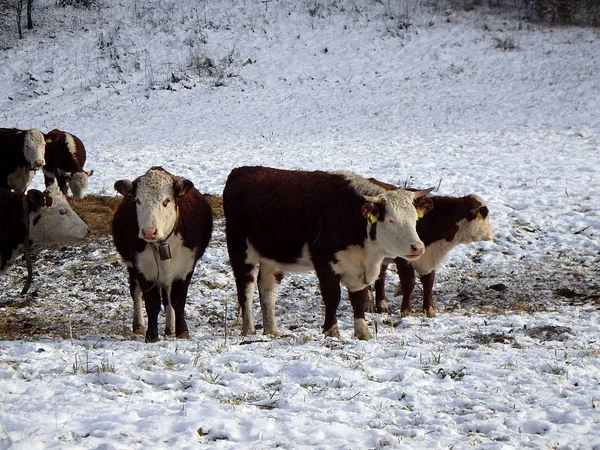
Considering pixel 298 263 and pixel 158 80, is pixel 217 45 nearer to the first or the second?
pixel 158 80

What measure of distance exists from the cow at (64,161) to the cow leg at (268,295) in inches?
324

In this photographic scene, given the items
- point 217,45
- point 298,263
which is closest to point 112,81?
point 217,45

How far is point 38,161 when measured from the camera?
14859mm

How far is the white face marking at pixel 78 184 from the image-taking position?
15914 millimetres

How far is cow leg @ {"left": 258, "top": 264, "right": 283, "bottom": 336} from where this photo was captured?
29.7ft

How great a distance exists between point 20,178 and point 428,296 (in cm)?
968

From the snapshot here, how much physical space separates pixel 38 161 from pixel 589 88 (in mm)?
21019

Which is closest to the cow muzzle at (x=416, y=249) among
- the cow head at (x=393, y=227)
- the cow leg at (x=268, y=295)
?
the cow head at (x=393, y=227)

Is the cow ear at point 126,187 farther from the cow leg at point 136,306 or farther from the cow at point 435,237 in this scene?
the cow at point 435,237

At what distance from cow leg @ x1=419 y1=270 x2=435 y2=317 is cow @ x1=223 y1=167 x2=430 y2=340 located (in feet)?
6.14

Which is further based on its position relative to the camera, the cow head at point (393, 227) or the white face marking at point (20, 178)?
the white face marking at point (20, 178)

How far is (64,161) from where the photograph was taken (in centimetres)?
1658

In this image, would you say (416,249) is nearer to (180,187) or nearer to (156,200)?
(180,187)

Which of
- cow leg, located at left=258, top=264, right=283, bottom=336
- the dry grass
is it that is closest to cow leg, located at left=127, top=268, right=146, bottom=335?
cow leg, located at left=258, top=264, right=283, bottom=336
